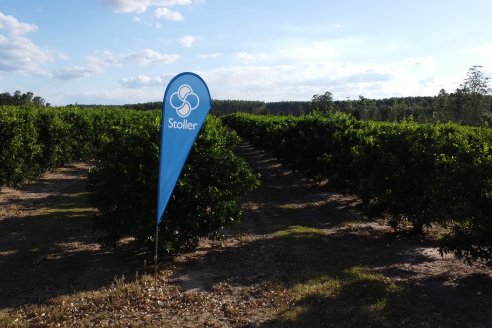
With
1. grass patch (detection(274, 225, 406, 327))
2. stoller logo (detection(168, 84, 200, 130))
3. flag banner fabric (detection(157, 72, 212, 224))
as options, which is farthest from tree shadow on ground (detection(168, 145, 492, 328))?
stoller logo (detection(168, 84, 200, 130))

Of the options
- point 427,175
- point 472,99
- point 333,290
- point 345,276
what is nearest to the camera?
point 333,290

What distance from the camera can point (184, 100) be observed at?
6613mm

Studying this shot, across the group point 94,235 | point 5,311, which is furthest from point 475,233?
point 94,235

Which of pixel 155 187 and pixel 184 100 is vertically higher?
pixel 184 100

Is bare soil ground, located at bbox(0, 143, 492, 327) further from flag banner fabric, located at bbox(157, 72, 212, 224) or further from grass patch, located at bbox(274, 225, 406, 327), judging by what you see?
flag banner fabric, located at bbox(157, 72, 212, 224)

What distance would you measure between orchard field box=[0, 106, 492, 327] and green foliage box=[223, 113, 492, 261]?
3 centimetres

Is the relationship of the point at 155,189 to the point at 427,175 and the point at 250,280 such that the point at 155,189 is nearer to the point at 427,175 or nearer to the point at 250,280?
the point at 250,280

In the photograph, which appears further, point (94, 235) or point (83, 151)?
point (83, 151)

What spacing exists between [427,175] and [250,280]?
13.2 ft

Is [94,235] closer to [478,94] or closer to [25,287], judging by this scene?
[25,287]

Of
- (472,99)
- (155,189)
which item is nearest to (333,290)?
(155,189)

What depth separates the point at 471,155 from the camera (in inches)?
264

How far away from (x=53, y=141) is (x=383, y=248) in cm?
1447

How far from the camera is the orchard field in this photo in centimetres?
579
